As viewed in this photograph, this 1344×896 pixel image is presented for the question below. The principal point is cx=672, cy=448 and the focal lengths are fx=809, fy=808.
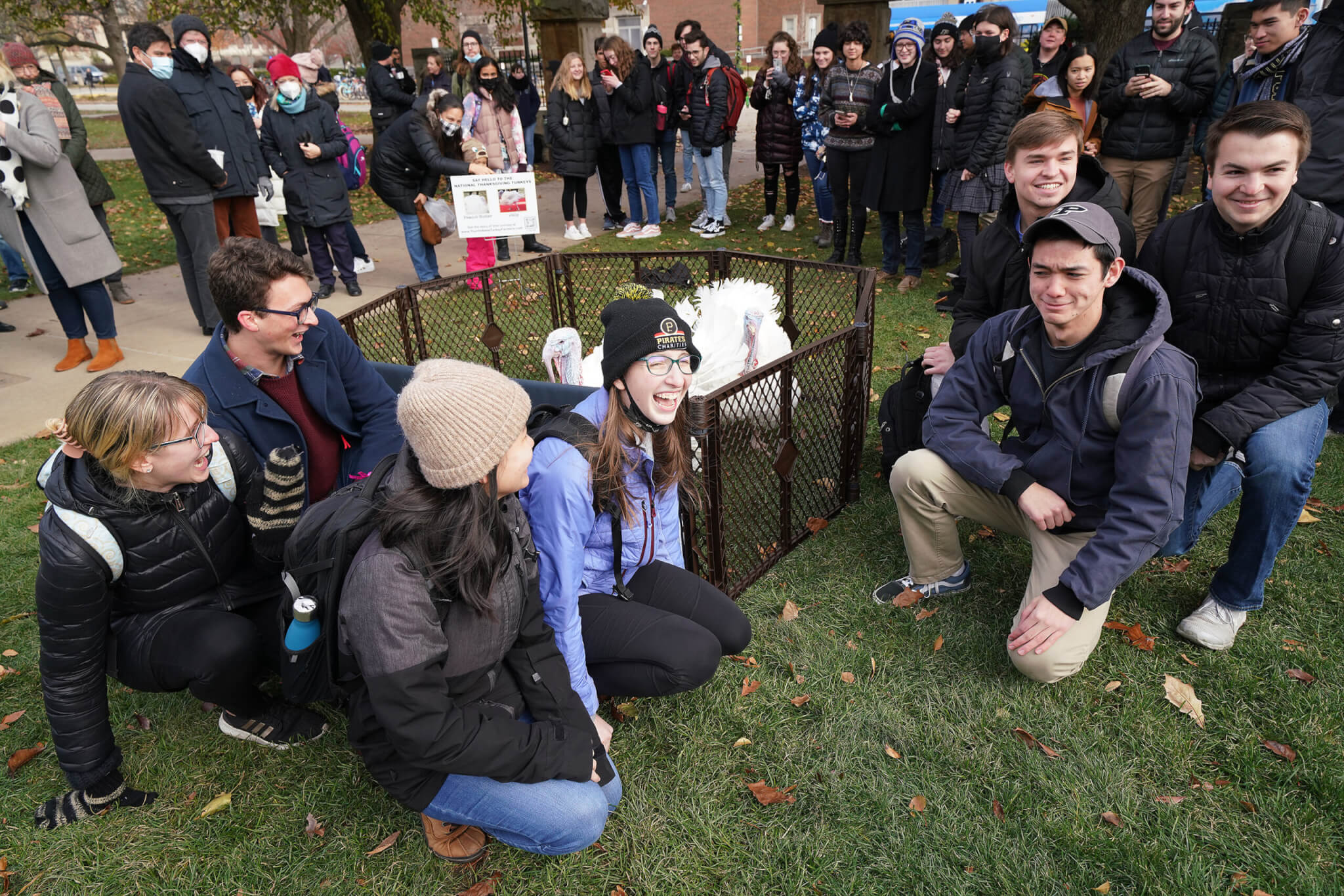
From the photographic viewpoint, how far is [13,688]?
11.0 feet

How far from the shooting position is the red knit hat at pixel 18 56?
7.02 metres

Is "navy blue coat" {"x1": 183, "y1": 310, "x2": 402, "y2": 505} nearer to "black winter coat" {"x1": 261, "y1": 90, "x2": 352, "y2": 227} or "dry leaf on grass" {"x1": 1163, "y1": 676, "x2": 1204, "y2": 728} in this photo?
"dry leaf on grass" {"x1": 1163, "y1": 676, "x2": 1204, "y2": 728}

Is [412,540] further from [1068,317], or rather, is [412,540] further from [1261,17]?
[1261,17]

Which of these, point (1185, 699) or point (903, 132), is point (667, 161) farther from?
point (1185, 699)

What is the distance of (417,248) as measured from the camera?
324 inches

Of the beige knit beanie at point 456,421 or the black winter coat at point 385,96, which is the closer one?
the beige knit beanie at point 456,421

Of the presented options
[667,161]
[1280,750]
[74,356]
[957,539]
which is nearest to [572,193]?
[667,161]

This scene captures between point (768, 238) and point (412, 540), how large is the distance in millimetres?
8753

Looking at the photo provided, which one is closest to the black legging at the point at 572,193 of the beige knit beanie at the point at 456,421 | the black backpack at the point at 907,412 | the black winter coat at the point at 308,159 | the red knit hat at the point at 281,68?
the black winter coat at the point at 308,159

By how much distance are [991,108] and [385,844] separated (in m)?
6.89

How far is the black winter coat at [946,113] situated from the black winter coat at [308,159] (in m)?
5.53

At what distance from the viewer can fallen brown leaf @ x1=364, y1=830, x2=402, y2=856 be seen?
103 inches

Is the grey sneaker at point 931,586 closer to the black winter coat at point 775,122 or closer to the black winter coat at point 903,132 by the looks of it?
the black winter coat at point 903,132

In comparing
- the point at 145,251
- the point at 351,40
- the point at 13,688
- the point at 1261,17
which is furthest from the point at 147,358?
the point at 351,40
